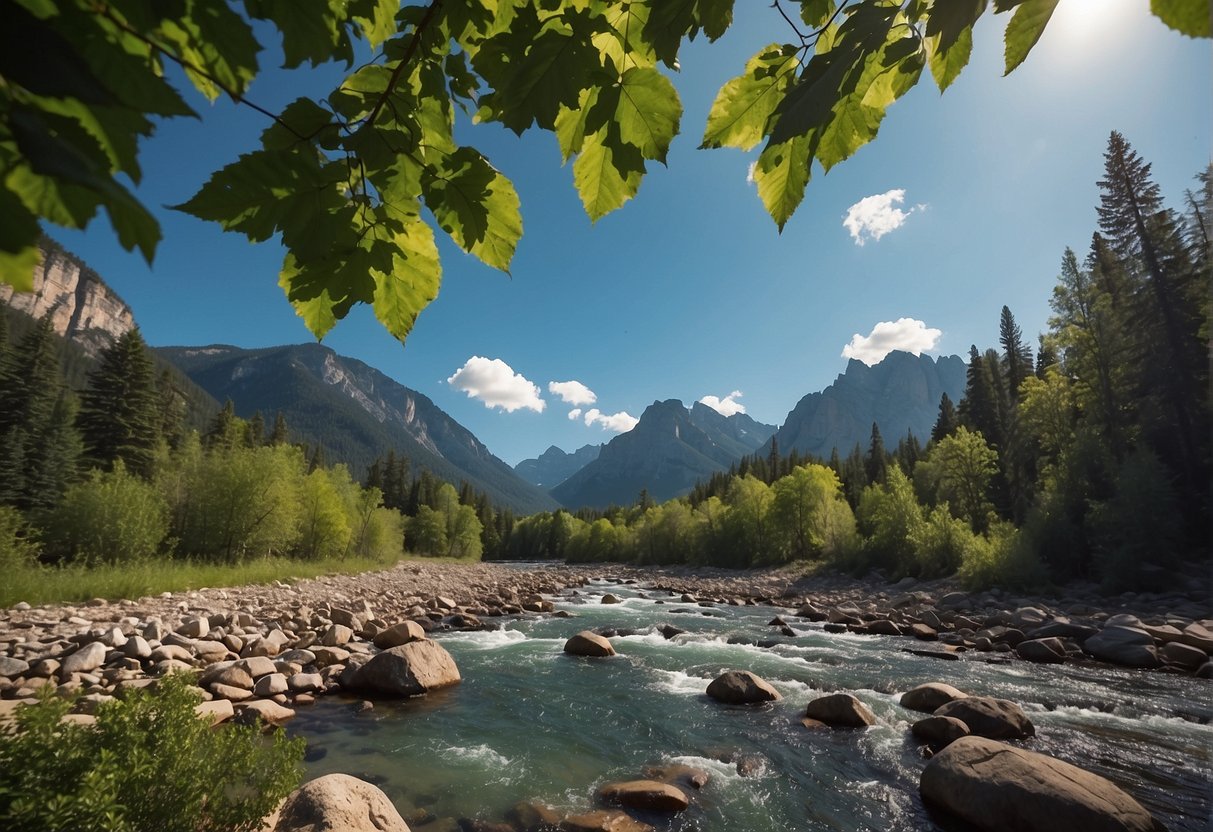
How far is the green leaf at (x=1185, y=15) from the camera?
103cm

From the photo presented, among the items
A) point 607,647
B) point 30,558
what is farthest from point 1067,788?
point 30,558

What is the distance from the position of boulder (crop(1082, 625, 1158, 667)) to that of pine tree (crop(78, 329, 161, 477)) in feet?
157

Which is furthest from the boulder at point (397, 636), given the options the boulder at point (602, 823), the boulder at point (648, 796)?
the boulder at point (602, 823)

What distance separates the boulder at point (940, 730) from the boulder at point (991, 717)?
0.23 m

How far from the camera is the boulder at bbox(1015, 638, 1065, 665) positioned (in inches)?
551

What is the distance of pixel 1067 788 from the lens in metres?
5.88

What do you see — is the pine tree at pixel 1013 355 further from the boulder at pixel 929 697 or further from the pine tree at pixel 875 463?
the boulder at pixel 929 697

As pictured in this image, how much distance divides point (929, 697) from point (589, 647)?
8386 mm

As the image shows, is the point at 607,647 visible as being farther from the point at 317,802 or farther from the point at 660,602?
the point at 660,602

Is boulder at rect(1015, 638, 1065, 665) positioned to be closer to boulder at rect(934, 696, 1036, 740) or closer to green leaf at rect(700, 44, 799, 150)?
boulder at rect(934, 696, 1036, 740)

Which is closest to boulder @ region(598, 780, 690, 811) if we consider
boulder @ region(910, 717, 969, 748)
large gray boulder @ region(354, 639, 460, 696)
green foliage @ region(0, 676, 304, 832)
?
green foliage @ region(0, 676, 304, 832)

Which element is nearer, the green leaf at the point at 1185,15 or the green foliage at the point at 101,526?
the green leaf at the point at 1185,15

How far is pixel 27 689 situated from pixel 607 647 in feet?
38.1

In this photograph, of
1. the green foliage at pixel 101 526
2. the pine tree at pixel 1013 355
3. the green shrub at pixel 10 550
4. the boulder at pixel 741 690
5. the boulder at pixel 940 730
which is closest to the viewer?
the boulder at pixel 940 730
